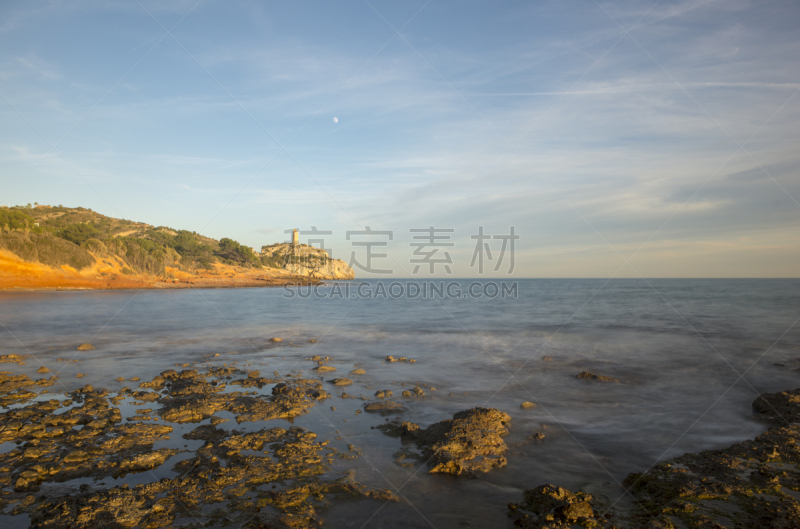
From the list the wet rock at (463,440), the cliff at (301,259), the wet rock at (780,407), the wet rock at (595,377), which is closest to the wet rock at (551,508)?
the wet rock at (463,440)

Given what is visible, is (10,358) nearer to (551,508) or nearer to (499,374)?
(499,374)

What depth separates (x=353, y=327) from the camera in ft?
82.3

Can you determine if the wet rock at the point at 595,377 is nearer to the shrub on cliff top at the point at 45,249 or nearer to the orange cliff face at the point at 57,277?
the orange cliff face at the point at 57,277

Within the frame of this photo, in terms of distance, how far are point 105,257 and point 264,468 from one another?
66488 mm

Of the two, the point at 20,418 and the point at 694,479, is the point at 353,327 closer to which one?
the point at 20,418

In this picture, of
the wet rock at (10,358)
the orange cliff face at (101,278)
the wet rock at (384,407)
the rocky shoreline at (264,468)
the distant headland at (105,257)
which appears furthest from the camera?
the distant headland at (105,257)

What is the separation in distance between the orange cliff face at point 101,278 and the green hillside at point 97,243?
3.89ft

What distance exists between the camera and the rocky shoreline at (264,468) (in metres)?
4.52

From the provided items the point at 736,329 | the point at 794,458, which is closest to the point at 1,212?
the point at 794,458

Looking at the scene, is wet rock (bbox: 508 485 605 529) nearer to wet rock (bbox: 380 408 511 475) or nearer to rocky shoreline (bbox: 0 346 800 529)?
rocky shoreline (bbox: 0 346 800 529)

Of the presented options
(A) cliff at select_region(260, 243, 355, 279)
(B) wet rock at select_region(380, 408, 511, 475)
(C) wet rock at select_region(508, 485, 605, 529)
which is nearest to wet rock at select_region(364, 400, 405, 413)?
(B) wet rock at select_region(380, 408, 511, 475)

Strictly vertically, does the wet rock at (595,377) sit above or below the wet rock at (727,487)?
below

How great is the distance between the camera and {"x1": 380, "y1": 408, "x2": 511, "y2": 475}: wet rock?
594cm

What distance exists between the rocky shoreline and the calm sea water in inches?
11.0
